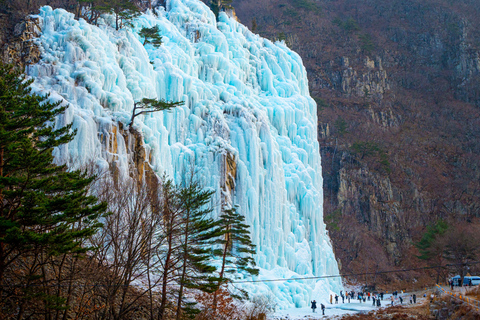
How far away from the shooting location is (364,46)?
289 feet

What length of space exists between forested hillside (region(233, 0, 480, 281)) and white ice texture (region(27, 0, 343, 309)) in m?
14.9

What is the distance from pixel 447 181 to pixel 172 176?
54.3 meters

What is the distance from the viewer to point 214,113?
2962 centimetres

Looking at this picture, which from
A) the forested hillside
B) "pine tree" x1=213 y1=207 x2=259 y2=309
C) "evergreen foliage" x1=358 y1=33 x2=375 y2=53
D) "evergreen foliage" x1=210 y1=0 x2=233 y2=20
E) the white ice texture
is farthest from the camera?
"evergreen foliage" x1=358 y1=33 x2=375 y2=53

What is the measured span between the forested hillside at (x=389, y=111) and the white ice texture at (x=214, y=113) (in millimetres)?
14943

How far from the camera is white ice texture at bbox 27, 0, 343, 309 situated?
76.1ft

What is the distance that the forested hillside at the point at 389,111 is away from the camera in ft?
194

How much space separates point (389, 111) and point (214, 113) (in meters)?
54.3

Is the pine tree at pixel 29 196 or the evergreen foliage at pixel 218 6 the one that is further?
the evergreen foliage at pixel 218 6

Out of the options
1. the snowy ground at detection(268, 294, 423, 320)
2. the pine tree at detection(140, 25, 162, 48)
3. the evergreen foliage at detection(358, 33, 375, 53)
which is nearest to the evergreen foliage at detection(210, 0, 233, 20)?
the pine tree at detection(140, 25, 162, 48)

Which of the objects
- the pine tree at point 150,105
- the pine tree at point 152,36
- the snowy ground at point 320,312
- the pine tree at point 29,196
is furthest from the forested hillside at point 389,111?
the pine tree at point 29,196

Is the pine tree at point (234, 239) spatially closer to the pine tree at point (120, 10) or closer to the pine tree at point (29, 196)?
the pine tree at point (29, 196)

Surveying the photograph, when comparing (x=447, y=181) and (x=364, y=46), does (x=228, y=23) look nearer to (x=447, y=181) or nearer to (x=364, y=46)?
(x=447, y=181)

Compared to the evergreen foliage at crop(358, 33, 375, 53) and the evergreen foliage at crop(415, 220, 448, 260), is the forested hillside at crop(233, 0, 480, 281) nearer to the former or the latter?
the evergreen foliage at crop(358, 33, 375, 53)
